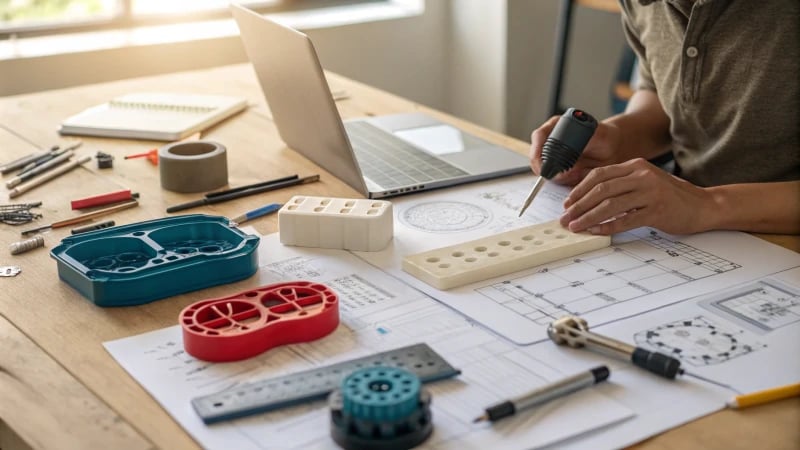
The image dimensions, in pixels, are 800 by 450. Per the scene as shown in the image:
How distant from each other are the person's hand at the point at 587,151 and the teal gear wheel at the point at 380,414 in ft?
2.25

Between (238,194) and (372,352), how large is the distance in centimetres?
54

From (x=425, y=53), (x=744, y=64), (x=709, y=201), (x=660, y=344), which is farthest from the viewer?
(x=425, y=53)

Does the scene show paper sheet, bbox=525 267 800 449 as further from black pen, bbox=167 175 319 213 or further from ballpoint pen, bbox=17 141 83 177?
ballpoint pen, bbox=17 141 83 177

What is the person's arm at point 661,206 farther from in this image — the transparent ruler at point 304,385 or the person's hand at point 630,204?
the transparent ruler at point 304,385

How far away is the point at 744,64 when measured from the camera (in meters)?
1.40

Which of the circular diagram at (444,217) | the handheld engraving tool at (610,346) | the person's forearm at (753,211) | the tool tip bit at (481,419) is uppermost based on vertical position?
the person's forearm at (753,211)

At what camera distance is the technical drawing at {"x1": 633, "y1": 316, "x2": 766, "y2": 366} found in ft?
3.11

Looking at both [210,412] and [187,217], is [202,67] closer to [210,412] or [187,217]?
[187,217]

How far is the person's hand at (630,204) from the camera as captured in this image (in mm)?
1238

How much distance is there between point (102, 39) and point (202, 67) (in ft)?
1.00

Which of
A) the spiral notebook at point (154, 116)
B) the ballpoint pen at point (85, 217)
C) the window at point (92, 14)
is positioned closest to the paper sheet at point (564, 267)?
the ballpoint pen at point (85, 217)

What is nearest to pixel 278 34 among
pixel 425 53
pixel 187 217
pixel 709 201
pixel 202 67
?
pixel 187 217

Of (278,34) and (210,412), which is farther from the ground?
(278,34)

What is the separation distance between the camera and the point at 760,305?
42.1 inches
